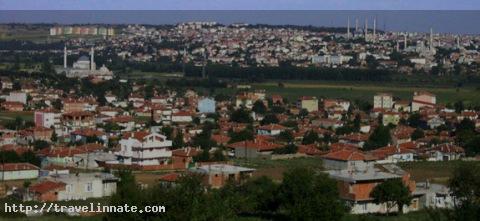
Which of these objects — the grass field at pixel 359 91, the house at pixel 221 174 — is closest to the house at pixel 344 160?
the house at pixel 221 174

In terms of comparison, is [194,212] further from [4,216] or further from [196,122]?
[196,122]

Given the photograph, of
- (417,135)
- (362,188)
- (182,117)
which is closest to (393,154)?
(417,135)

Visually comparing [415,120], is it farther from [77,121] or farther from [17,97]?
[17,97]

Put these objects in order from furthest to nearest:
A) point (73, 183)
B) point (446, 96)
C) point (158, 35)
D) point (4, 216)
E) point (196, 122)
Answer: point (158, 35) → point (446, 96) → point (196, 122) → point (73, 183) → point (4, 216)

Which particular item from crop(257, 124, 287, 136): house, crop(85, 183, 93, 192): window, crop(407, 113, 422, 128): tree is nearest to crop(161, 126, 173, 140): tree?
crop(257, 124, 287, 136): house

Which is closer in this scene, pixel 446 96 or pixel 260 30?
pixel 446 96

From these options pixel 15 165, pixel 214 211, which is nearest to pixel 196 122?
pixel 15 165
